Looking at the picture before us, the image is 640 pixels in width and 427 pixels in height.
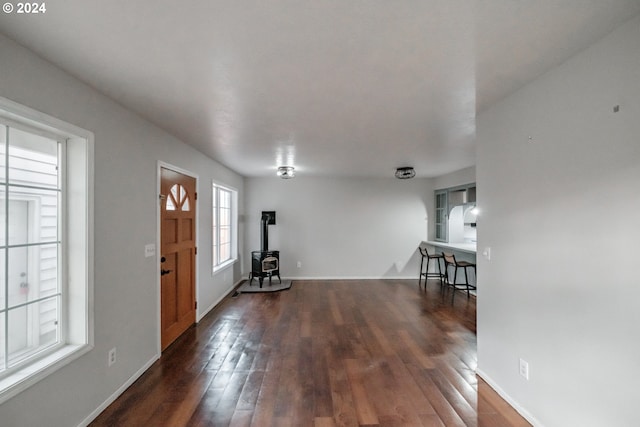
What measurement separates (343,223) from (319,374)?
4418mm

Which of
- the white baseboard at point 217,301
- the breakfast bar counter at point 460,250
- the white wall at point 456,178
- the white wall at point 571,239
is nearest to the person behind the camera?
the white wall at point 571,239

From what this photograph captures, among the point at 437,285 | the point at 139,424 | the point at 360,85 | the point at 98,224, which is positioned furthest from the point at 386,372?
the point at 437,285

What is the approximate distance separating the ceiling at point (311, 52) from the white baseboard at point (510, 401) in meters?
2.37

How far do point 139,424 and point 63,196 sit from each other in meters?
1.70

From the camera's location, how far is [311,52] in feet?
5.32

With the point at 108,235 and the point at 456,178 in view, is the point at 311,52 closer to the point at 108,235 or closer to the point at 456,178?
the point at 108,235

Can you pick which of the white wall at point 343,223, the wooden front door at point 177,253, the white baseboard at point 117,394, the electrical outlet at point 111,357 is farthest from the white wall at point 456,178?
the electrical outlet at point 111,357

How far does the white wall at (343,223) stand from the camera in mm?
6848

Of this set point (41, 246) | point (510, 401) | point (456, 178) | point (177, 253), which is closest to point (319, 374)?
point (510, 401)

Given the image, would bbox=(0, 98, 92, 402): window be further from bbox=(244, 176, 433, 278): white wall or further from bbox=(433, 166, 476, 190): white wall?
bbox=(433, 166, 476, 190): white wall

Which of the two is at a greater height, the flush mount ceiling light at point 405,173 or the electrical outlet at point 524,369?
the flush mount ceiling light at point 405,173

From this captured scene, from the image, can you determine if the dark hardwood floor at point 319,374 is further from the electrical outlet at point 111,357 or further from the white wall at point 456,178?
the white wall at point 456,178

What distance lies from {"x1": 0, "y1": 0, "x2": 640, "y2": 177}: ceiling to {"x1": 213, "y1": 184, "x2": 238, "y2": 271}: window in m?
2.87

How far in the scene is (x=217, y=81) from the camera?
1.99 metres
